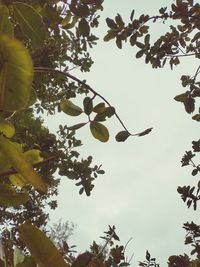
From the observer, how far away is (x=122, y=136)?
115 centimetres

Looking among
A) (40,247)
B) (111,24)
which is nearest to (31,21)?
(40,247)

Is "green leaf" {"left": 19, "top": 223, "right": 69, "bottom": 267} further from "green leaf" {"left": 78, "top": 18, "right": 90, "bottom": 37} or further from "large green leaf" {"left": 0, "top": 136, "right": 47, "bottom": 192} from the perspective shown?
"green leaf" {"left": 78, "top": 18, "right": 90, "bottom": 37}

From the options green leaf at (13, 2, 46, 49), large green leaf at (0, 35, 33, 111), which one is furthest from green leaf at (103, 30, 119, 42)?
large green leaf at (0, 35, 33, 111)

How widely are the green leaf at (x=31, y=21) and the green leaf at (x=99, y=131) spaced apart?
311 mm

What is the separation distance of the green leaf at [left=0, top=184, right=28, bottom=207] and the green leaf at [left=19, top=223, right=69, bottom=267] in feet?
1.20

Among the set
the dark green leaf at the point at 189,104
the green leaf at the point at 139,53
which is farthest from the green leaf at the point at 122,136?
the green leaf at the point at 139,53

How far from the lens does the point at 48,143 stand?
4156 millimetres

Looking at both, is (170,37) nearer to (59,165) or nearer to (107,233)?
(59,165)

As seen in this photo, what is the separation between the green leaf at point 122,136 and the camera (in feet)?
3.73

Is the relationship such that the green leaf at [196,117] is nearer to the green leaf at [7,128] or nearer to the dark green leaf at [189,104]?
the dark green leaf at [189,104]

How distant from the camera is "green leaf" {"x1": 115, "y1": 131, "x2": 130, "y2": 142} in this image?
1.14 m

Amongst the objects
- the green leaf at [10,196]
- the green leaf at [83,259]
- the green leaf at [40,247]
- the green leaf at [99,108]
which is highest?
the green leaf at [99,108]

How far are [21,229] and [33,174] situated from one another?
74 mm

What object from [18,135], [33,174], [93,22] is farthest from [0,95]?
[18,135]
